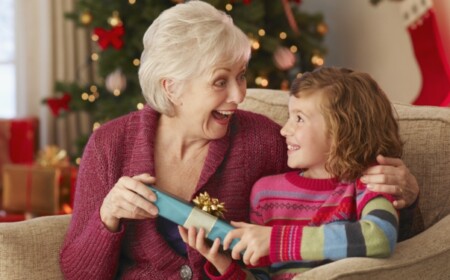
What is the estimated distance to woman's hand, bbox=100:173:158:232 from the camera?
1711 millimetres

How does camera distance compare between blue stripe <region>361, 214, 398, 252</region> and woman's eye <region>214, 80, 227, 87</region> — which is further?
woman's eye <region>214, 80, 227, 87</region>

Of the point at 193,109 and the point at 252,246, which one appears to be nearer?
the point at 252,246

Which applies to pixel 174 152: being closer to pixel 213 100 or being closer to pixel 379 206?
pixel 213 100

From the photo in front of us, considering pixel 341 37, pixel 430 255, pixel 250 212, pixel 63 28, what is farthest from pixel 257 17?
pixel 430 255

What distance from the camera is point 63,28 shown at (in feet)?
14.5

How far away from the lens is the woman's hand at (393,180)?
1682 millimetres

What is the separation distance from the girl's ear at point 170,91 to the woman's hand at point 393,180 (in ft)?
1.64

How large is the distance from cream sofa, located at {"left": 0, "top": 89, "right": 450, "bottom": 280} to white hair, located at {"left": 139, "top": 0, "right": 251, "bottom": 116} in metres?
0.37

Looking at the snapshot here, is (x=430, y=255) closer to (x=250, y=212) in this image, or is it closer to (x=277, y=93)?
(x=250, y=212)

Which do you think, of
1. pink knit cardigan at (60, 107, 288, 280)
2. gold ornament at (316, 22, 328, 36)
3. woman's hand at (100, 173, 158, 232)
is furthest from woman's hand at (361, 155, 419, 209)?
gold ornament at (316, 22, 328, 36)

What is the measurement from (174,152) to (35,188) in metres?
1.98

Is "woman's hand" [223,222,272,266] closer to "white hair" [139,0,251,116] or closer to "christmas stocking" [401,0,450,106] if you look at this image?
"white hair" [139,0,251,116]

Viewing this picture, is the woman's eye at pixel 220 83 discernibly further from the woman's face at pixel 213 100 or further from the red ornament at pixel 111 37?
the red ornament at pixel 111 37

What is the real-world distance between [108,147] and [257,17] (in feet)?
5.54
